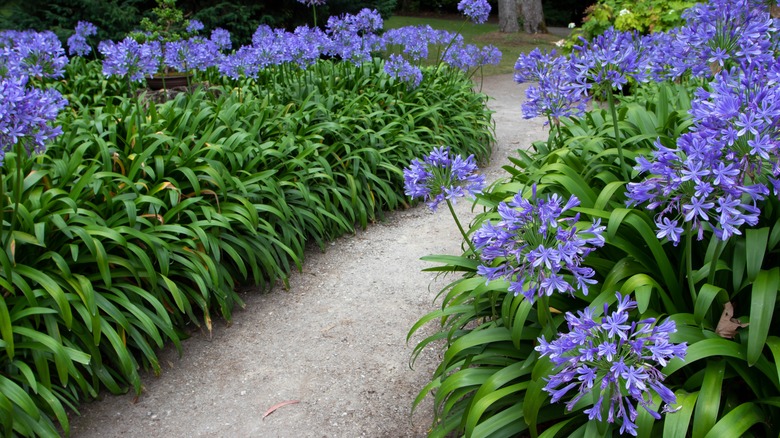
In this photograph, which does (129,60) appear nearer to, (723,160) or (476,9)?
(476,9)

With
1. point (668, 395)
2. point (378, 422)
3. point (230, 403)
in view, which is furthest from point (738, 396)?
point (230, 403)

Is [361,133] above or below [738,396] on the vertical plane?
above

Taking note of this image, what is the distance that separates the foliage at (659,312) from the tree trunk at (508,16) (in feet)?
48.4

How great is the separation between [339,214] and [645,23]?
5724 millimetres

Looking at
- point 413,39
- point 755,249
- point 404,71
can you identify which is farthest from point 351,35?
point 755,249

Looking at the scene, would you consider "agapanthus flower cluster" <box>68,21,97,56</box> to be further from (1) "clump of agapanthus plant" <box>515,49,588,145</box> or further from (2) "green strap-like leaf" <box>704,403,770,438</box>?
(2) "green strap-like leaf" <box>704,403,770,438</box>

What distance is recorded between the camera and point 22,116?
8.50 ft

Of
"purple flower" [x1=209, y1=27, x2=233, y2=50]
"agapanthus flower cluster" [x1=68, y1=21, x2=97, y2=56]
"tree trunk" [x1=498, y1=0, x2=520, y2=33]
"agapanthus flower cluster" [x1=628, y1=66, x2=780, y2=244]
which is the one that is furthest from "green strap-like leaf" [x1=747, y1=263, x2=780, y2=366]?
"tree trunk" [x1=498, y1=0, x2=520, y2=33]

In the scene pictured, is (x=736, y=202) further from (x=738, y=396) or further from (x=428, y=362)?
(x=428, y=362)

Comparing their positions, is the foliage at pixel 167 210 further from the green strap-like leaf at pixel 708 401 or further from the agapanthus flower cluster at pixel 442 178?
the green strap-like leaf at pixel 708 401

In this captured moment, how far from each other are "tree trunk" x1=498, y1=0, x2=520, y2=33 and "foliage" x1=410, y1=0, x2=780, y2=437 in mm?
14752

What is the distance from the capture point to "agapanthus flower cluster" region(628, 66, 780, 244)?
185 cm

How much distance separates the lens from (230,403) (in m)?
3.27

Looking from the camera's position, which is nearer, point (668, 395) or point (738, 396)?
point (668, 395)
